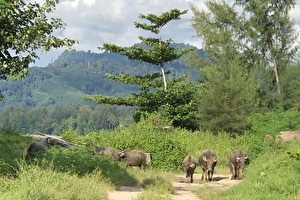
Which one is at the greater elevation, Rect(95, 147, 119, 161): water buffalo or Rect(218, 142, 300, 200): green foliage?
Rect(95, 147, 119, 161): water buffalo

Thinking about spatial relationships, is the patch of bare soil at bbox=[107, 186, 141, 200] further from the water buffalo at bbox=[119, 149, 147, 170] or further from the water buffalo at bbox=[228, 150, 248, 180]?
the water buffalo at bbox=[228, 150, 248, 180]

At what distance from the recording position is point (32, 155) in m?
18.2

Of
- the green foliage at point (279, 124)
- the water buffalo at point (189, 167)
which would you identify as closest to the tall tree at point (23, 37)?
the water buffalo at point (189, 167)

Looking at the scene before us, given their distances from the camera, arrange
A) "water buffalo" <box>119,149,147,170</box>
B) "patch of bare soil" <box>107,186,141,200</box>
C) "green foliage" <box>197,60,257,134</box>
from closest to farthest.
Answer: "patch of bare soil" <box>107,186,141,200</box>
"water buffalo" <box>119,149,147,170</box>
"green foliage" <box>197,60,257,134</box>

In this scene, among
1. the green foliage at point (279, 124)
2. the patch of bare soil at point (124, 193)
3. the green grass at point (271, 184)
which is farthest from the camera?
the green foliage at point (279, 124)

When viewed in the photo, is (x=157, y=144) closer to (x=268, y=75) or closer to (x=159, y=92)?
(x=159, y=92)

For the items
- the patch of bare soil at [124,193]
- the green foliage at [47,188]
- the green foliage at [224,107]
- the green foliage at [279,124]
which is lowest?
the patch of bare soil at [124,193]

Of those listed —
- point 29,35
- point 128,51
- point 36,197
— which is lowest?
point 36,197

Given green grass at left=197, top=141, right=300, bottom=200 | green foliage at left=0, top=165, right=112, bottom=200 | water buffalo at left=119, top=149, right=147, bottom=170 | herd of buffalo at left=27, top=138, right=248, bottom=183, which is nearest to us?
green foliage at left=0, top=165, right=112, bottom=200

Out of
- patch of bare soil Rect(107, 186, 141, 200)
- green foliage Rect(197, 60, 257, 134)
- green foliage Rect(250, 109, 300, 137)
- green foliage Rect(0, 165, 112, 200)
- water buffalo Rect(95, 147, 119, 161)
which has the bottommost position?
patch of bare soil Rect(107, 186, 141, 200)

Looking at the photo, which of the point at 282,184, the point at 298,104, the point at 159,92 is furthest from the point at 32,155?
the point at 298,104

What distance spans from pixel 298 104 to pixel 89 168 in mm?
33422

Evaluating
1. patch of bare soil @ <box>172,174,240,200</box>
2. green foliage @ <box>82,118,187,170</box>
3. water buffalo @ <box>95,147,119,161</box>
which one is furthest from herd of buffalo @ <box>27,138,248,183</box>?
green foliage @ <box>82,118,187,170</box>

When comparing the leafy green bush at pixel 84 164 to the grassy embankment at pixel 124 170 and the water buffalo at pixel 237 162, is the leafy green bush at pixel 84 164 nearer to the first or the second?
the grassy embankment at pixel 124 170
